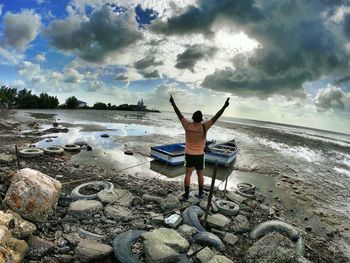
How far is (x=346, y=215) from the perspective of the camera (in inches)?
461

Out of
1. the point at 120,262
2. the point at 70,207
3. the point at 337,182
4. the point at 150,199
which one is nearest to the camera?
the point at 120,262

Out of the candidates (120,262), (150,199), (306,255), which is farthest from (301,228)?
(120,262)

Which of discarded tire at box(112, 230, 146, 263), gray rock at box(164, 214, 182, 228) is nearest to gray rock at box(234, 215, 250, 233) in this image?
gray rock at box(164, 214, 182, 228)

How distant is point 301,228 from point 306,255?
249cm

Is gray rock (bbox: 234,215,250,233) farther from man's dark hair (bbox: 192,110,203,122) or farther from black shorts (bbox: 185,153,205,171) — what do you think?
man's dark hair (bbox: 192,110,203,122)

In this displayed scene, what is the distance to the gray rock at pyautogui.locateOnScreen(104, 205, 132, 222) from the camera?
699cm

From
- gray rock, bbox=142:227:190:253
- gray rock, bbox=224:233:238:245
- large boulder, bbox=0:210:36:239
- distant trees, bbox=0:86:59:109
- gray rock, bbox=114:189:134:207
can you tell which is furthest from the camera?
distant trees, bbox=0:86:59:109

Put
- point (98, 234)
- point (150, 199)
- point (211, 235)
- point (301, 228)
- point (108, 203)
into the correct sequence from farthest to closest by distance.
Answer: point (301, 228)
point (150, 199)
point (108, 203)
point (211, 235)
point (98, 234)

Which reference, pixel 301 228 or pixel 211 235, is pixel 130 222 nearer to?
pixel 211 235

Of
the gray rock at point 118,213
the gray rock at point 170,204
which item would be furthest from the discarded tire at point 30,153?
the gray rock at point 170,204

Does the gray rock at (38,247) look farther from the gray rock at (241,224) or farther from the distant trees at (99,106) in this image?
the distant trees at (99,106)

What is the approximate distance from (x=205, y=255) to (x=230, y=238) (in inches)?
58.8

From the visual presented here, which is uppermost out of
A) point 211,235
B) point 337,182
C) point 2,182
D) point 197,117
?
point 197,117

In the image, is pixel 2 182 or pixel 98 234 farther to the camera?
pixel 2 182
